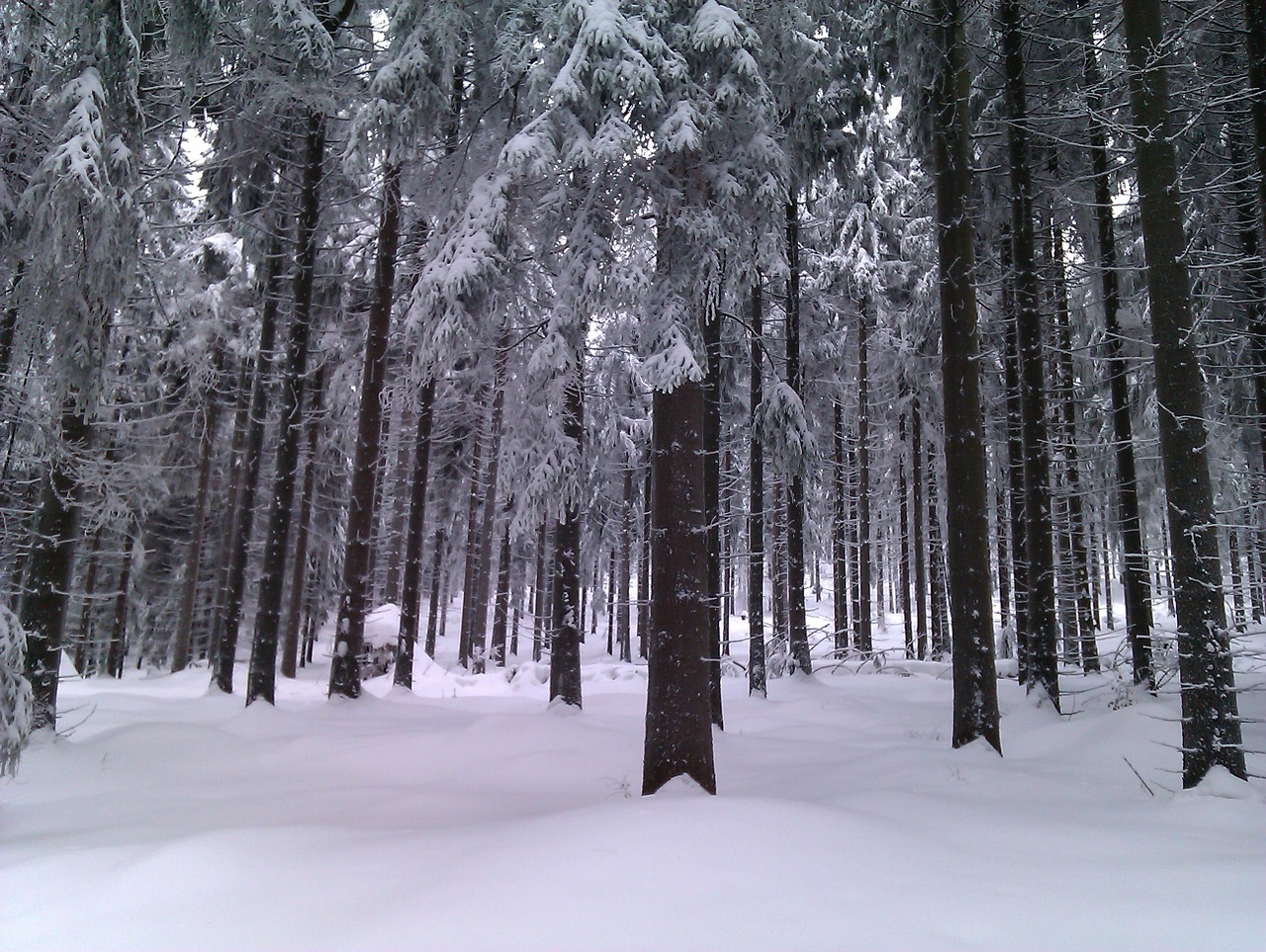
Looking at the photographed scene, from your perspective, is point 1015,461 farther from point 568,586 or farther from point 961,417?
point 568,586

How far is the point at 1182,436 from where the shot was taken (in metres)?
6.61

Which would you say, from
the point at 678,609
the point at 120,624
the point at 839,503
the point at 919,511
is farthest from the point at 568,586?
the point at 120,624

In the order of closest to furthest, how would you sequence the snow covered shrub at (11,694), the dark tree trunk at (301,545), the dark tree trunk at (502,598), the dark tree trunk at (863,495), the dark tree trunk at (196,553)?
the snow covered shrub at (11,694)
the dark tree trunk at (301,545)
the dark tree trunk at (863,495)
the dark tree trunk at (196,553)
the dark tree trunk at (502,598)

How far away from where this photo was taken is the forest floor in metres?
3.76

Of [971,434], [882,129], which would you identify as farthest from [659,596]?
[882,129]

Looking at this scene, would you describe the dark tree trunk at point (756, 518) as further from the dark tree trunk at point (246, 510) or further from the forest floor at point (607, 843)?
the dark tree trunk at point (246, 510)

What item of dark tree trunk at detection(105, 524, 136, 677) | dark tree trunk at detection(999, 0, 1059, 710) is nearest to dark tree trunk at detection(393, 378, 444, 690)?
dark tree trunk at detection(105, 524, 136, 677)

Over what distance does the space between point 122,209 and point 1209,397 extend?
1713 cm

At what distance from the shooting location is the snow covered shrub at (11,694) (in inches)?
197

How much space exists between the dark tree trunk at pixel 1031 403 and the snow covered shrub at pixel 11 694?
37.9 ft

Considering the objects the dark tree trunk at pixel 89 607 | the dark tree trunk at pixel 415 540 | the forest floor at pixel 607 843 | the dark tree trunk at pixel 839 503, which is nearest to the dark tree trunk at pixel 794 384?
the dark tree trunk at pixel 839 503

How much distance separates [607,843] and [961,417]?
6586 millimetres

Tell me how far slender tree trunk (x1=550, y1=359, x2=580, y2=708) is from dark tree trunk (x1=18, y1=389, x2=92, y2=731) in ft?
20.8

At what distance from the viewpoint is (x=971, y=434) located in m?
8.66
